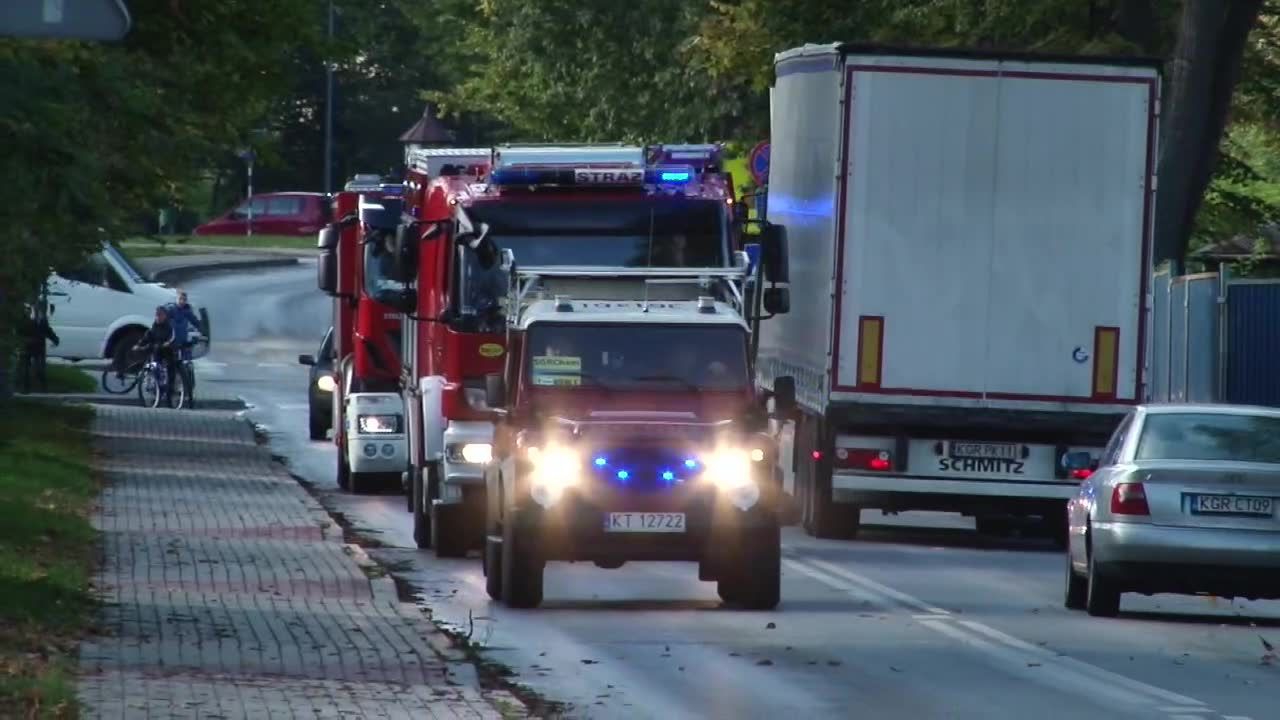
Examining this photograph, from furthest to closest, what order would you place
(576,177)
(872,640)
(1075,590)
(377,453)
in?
(377,453) → (576,177) → (1075,590) → (872,640)

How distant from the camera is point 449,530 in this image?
21.2 metres

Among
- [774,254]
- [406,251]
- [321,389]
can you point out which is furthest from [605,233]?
[321,389]

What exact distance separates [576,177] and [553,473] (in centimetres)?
437

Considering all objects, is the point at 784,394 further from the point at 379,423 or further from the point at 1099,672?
the point at 379,423

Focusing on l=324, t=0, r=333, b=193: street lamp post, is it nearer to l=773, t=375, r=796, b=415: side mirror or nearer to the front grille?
l=773, t=375, r=796, b=415: side mirror

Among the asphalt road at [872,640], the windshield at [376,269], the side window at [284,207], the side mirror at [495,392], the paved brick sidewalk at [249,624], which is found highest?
the side window at [284,207]

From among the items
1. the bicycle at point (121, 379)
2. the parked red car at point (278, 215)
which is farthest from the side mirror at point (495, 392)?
the parked red car at point (278, 215)

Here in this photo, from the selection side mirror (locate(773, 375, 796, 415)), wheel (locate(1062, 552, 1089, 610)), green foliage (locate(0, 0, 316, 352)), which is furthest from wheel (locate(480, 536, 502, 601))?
wheel (locate(1062, 552, 1089, 610))

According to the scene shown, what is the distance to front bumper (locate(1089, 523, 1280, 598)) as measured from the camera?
54.7 feet

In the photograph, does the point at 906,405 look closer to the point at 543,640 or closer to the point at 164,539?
the point at 164,539

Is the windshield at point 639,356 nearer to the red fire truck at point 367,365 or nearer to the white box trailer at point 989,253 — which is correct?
the white box trailer at point 989,253

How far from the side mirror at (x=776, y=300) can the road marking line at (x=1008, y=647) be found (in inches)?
78.3

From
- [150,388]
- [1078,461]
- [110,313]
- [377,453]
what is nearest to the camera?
[1078,461]

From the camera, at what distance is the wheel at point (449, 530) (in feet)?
69.1
